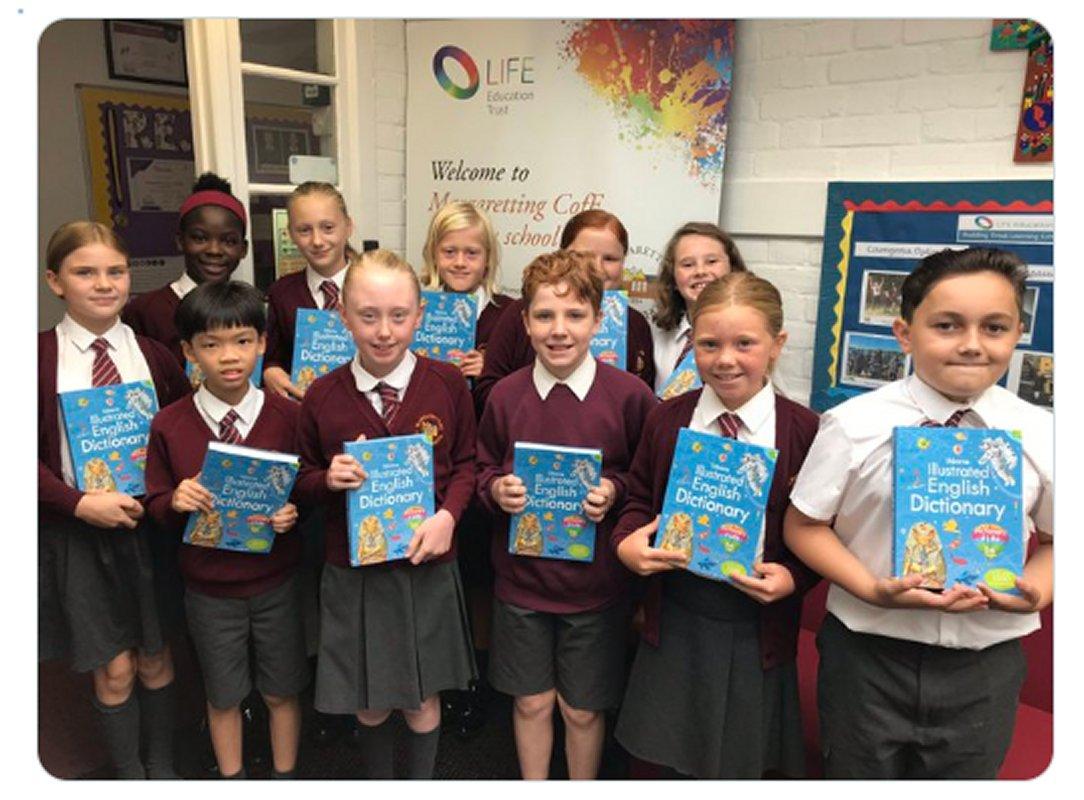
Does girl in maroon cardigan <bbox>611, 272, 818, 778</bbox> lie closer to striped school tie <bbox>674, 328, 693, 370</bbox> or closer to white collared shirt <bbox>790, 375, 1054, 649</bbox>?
white collared shirt <bbox>790, 375, 1054, 649</bbox>

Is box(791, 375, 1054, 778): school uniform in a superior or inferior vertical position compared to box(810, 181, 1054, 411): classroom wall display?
inferior

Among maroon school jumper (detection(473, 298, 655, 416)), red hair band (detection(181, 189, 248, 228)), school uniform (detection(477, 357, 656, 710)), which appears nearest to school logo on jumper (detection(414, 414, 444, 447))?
school uniform (detection(477, 357, 656, 710))

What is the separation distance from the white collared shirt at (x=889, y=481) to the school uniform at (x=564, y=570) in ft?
1.58

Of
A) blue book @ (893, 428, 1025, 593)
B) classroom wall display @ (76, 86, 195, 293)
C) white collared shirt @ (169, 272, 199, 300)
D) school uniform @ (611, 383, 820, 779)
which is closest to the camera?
blue book @ (893, 428, 1025, 593)

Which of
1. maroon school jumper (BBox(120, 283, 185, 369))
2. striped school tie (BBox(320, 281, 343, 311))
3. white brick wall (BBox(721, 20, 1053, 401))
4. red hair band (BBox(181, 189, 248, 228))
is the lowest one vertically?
maroon school jumper (BBox(120, 283, 185, 369))

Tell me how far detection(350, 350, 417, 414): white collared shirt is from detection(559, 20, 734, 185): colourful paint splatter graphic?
173 centimetres

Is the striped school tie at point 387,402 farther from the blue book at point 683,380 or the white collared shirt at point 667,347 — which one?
the white collared shirt at point 667,347

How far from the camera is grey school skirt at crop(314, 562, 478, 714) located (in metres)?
1.82

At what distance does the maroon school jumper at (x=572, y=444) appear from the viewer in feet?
5.87

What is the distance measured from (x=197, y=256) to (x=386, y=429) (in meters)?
1.05

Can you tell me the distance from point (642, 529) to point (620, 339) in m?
0.73

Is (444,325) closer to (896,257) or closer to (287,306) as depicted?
(287,306)

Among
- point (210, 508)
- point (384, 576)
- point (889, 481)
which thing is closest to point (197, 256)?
point (210, 508)

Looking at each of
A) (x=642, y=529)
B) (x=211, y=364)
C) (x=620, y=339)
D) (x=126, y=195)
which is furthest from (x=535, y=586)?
(x=126, y=195)
